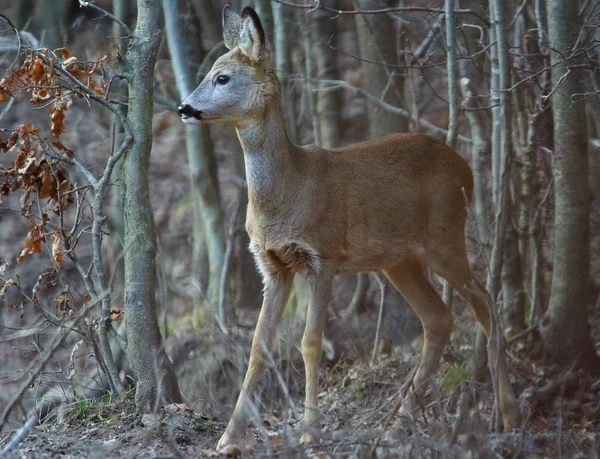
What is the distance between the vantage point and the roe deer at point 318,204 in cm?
727

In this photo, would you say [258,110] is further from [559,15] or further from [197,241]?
[197,241]

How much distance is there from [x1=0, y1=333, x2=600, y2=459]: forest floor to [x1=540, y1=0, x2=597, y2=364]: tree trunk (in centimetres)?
36

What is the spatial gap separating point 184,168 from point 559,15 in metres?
11.0

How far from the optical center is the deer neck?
7.35 metres

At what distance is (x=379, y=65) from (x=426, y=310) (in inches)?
128

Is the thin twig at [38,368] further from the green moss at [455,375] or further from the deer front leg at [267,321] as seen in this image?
the green moss at [455,375]

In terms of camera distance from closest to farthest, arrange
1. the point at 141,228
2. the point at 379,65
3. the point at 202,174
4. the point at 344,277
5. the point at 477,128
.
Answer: the point at 141,228 < the point at 477,128 < the point at 379,65 < the point at 344,277 < the point at 202,174

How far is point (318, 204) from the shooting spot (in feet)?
24.3

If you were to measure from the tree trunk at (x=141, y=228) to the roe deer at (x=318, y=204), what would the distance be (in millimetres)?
365

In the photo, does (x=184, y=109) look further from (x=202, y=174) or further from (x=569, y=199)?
(x=202, y=174)

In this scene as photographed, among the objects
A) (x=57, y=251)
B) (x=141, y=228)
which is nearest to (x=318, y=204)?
(x=141, y=228)

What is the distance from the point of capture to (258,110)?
7.39 meters

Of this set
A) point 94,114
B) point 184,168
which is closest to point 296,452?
point 94,114

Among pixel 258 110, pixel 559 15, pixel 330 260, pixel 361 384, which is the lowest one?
pixel 361 384
